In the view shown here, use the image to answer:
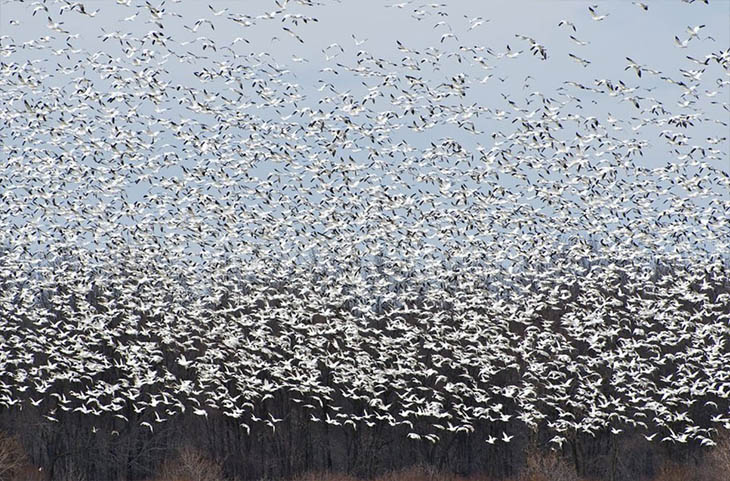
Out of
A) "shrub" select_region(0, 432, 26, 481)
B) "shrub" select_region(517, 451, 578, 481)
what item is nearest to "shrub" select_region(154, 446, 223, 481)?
"shrub" select_region(0, 432, 26, 481)

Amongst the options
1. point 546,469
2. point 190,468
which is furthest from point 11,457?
point 546,469

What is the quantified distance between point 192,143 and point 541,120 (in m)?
13.3

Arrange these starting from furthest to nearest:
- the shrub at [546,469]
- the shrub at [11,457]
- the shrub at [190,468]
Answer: the shrub at [190,468] → the shrub at [546,469] → the shrub at [11,457]

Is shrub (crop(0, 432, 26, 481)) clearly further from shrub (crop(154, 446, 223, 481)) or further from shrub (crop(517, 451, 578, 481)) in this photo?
shrub (crop(517, 451, 578, 481))

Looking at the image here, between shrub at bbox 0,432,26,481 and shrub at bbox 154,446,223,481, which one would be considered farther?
shrub at bbox 154,446,223,481

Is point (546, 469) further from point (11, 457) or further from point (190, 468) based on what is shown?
point (11, 457)

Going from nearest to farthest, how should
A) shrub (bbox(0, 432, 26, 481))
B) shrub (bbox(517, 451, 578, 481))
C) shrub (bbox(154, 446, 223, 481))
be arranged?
1. shrub (bbox(0, 432, 26, 481))
2. shrub (bbox(517, 451, 578, 481))
3. shrub (bbox(154, 446, 223, 481))

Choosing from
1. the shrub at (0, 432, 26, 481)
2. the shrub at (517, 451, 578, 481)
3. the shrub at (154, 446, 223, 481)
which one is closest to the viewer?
the shrub at (0, 432, 26, 481)

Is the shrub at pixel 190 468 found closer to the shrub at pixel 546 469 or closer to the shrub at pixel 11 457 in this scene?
the shrub at pixel 11 457

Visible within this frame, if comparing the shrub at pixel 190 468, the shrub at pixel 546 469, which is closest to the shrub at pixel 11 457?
the shrub at pixel 190 468

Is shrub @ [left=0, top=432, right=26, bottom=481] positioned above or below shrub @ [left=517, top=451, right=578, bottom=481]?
above

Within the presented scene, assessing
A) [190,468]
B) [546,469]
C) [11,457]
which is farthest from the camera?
[11,457]

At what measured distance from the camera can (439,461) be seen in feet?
171

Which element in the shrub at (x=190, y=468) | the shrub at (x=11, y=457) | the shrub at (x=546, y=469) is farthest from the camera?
the shrub at (x=190, y=468)
